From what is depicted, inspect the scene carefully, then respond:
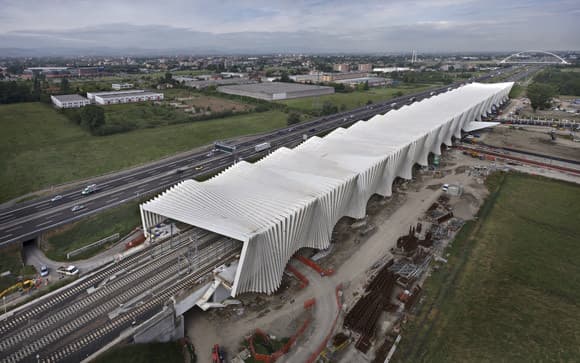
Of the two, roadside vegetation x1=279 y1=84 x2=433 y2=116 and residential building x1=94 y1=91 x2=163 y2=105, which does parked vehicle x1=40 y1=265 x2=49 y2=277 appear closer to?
roadside vegetation x1=279 y1=84 x2=433 y2=116

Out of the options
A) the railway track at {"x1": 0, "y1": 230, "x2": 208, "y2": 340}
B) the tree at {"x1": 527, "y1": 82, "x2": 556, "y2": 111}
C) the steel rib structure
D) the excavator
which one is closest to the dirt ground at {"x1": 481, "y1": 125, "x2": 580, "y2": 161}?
the tree at {"x1": 527, "y1": 82, "x2": 556, "y2": 111}

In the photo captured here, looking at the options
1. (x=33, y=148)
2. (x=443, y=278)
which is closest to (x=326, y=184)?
(x=443, y=278)

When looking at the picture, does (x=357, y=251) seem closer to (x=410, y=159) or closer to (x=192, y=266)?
(x=192, y=266)

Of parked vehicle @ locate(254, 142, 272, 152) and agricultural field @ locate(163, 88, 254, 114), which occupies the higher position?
agricultural field @ locate(163, 88, 254, 114)

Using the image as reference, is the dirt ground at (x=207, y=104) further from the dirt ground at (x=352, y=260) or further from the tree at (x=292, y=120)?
the dirt ground at (x=352, y=260)

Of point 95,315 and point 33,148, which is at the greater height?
point 33,148

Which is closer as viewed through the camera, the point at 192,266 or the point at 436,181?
the point at 192,266
